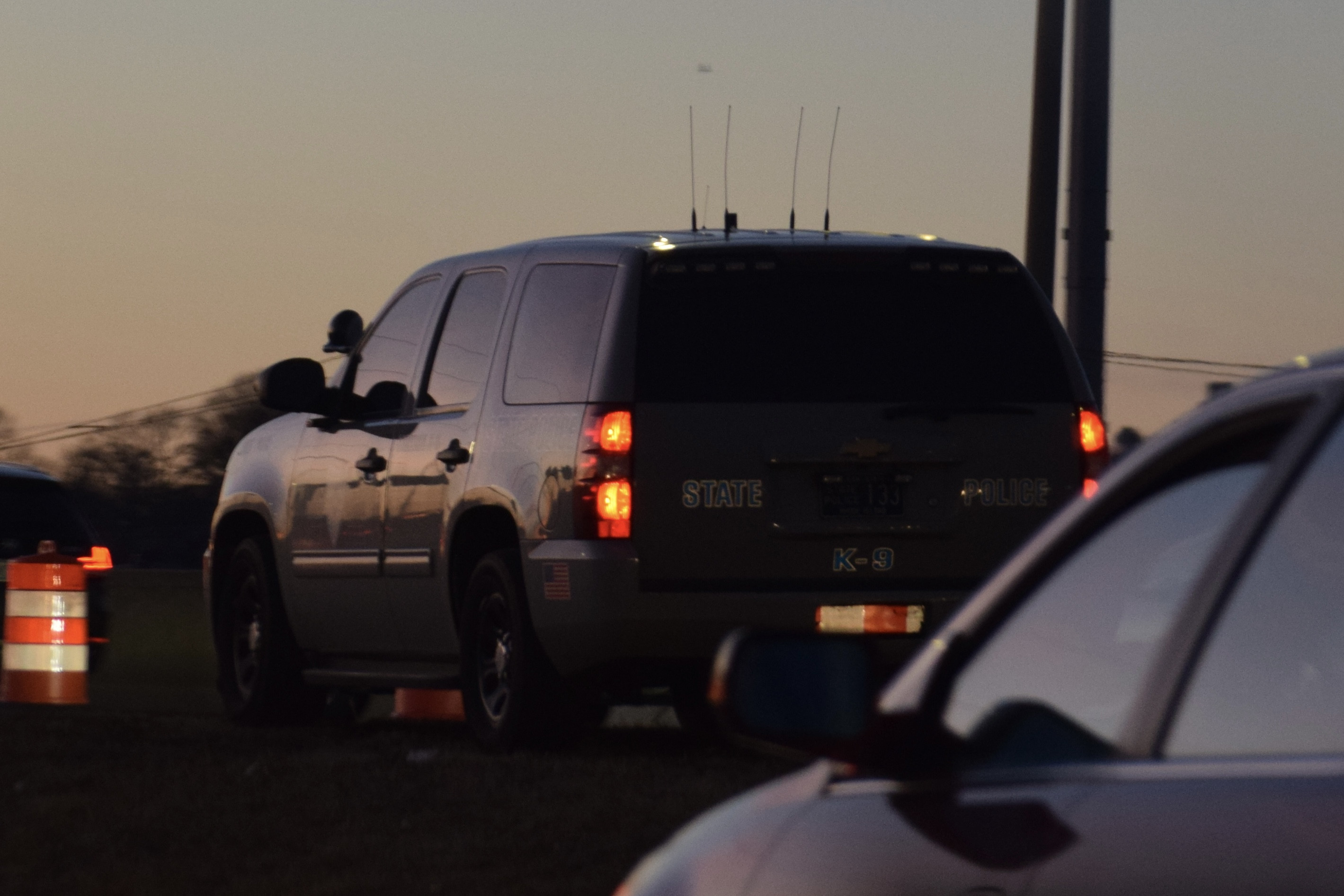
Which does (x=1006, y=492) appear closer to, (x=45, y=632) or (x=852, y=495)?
(x=852, y=495)

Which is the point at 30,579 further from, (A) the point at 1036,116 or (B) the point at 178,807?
(A) the point at 1036,116

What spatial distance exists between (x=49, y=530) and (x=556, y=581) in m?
7.78

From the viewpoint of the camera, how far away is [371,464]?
35.5 ft

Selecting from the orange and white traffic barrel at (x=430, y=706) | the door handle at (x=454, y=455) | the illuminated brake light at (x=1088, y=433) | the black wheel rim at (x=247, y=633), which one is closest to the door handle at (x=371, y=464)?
the door handle at (x=454, y=455)

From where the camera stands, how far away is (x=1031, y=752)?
288 cm

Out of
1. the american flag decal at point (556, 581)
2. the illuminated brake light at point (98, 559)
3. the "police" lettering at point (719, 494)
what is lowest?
the illuminated brake light at point (98, 559)

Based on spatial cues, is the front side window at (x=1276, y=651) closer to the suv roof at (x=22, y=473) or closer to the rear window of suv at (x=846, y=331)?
the rear window of suv at (x=846, y=331)

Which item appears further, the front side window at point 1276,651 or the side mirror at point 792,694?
the side mirror at point 792,694

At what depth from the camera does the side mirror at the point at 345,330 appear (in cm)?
1208

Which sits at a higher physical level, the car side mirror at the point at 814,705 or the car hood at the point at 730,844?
the car side mirror at the point at 814,705

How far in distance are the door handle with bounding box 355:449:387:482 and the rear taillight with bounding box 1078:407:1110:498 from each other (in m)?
A: 2.85

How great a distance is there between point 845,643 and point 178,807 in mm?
5684

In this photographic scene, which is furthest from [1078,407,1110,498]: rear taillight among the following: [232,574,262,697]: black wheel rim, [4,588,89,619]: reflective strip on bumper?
[4,588,89,619]: reflective strip on bumper

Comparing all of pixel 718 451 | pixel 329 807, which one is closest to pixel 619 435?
pixel 718 451
